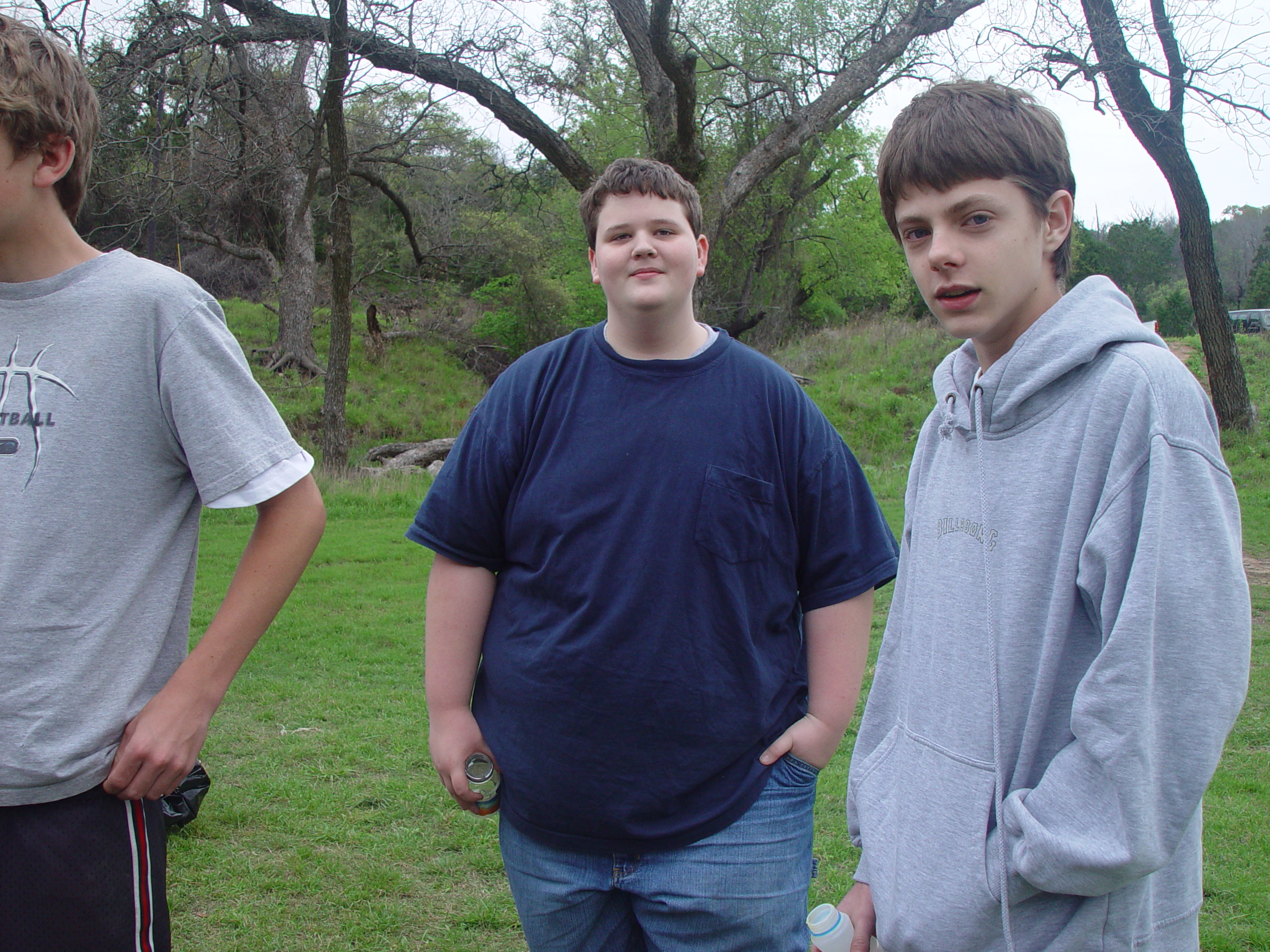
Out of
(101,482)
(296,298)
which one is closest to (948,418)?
(101,482)

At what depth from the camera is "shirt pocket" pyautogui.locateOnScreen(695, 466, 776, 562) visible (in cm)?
197

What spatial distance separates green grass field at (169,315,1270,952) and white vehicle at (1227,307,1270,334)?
21.3 metres

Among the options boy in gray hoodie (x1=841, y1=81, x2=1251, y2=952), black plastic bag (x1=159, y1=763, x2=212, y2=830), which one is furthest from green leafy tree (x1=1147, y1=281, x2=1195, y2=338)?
boy in gray hoodie (x1=841, y1=81, x2=1251, y2=952)

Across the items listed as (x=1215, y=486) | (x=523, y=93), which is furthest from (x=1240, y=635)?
(x=523, y=93)

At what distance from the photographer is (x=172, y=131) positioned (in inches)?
424

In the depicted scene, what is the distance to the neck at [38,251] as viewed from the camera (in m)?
1.77

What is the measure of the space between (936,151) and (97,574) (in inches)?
62.4

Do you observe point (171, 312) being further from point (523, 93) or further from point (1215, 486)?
point (523, 93)

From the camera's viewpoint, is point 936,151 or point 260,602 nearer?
point 936,151

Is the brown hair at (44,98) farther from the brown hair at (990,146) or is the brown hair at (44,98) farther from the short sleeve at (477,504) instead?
the brown hair at (990,146)

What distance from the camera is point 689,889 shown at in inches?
75.2

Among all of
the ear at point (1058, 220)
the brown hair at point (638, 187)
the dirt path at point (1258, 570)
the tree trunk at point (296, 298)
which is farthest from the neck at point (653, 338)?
the tree trunk at point (296, 298)

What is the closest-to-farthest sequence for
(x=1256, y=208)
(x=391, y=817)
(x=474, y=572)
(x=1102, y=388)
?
(x=1102, y=388) < (x=474, y=572) < (x=391, y=817) < (x=1256, y=208)

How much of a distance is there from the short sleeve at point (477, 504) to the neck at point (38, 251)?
813 mm
